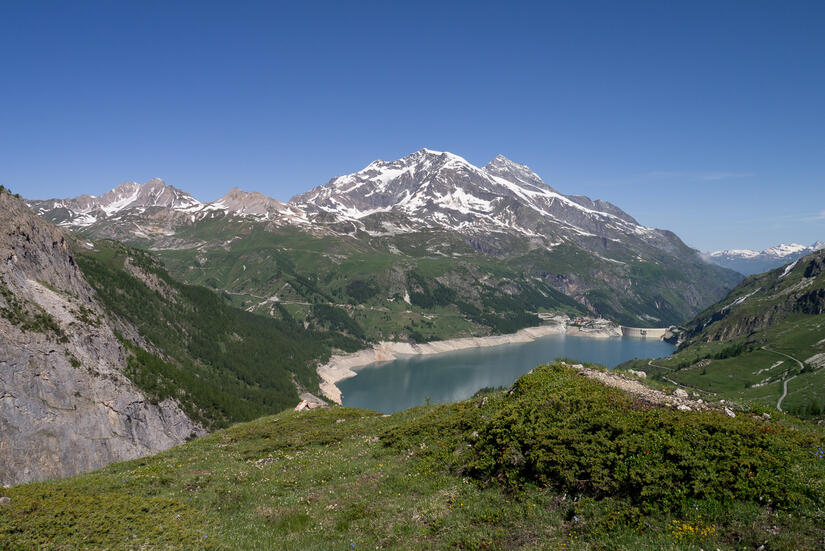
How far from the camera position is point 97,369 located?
81.9 metres

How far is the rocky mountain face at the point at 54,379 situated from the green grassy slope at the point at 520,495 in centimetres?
5776

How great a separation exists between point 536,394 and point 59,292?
10131 centimetres

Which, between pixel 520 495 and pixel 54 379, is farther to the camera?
pixel 54 379

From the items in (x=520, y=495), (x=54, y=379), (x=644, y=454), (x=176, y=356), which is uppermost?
(x=644, y=454)

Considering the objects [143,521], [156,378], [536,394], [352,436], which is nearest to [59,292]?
[156,378]

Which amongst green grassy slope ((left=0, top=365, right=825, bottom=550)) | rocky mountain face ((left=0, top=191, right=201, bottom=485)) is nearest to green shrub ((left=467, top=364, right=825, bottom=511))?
green grassy slope ((left=0, top=365, right=825, bottom=550))

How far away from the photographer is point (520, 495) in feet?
50.3

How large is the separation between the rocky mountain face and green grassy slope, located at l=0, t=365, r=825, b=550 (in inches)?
2274

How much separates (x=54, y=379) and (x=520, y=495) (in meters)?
84.4

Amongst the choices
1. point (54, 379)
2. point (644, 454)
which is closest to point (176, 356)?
point (54, 379)

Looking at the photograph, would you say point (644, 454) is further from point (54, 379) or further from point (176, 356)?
point (176, 356)

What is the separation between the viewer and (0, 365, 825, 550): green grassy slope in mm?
12375

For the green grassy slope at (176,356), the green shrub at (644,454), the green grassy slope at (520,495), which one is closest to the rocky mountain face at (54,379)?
the green grassy slope at (176,356)

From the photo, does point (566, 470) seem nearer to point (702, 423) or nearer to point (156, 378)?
point (702, 423)
